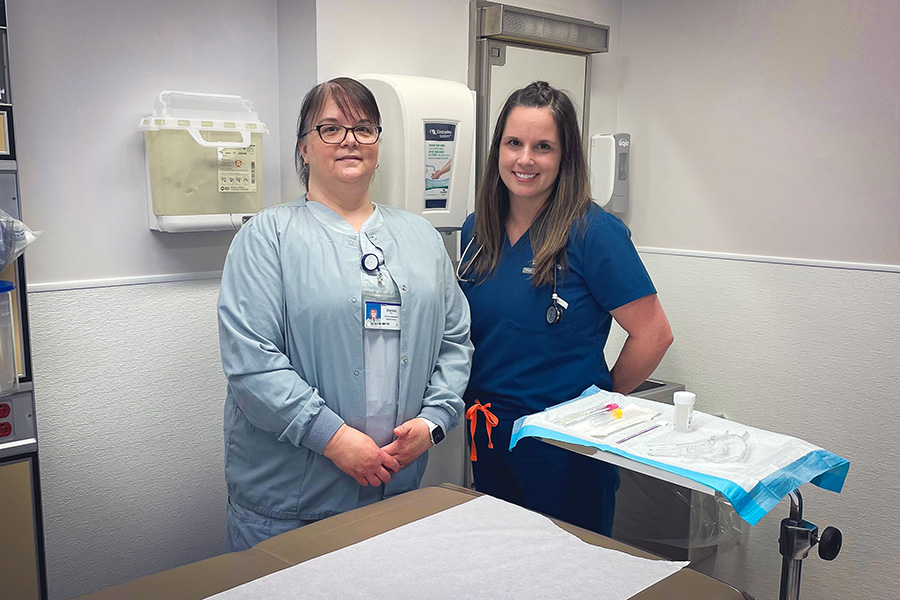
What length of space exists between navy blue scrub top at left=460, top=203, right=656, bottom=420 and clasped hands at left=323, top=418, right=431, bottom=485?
0.87 ft

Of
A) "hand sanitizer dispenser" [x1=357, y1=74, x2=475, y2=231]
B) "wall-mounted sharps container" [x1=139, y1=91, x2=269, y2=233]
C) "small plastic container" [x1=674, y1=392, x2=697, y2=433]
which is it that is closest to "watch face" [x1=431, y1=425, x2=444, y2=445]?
"small plastic container" [x1=674, y1=392, x2=697, y2=433]

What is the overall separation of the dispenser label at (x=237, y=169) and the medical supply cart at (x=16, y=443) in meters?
0.60

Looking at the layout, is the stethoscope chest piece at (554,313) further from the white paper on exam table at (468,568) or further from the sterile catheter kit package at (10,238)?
the sterile catheter kit package at (10,238)

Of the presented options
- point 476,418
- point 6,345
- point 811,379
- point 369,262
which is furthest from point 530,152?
point 811,379

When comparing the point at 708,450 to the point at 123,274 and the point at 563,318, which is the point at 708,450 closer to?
the point at 563,318

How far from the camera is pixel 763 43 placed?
2555mm

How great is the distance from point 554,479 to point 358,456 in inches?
19.3

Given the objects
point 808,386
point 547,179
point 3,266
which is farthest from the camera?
point 808,386

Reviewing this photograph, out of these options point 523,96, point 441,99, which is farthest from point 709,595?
point 441,99

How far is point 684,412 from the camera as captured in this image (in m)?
1.48

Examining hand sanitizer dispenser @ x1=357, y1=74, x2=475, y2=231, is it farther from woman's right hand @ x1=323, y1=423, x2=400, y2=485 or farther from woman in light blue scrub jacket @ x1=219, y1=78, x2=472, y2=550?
woman's right hand @ x1=323, y1=423, x2=400, y2=485

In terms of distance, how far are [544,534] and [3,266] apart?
1.07 meters

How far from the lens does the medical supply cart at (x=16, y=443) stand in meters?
1.46

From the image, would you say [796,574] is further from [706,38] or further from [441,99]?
[706,38]
